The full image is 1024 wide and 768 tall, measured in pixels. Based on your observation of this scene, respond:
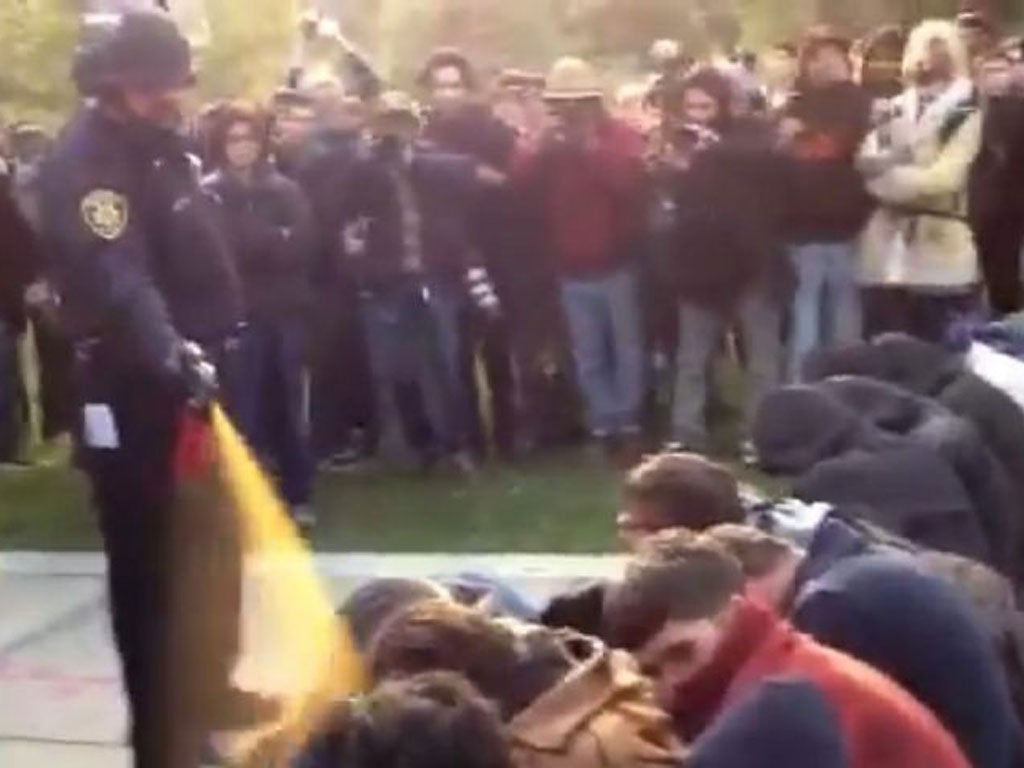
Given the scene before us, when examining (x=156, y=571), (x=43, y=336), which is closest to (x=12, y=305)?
(x=43, y=336)

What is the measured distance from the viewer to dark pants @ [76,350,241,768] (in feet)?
16.4

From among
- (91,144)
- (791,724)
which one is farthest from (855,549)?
(91,144)

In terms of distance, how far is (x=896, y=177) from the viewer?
908 centimetres

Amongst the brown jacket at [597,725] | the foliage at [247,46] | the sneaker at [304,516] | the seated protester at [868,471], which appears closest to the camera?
the brown jacket at [597,725]

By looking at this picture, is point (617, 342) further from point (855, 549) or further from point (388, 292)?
point (855, 549)

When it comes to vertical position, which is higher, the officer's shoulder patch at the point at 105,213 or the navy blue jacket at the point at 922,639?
the officer's shoulder patch at the point at 105,213

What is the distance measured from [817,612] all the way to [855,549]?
14.4 inches

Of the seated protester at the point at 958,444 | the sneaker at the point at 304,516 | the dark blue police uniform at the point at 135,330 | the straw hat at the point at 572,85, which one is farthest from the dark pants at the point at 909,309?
the dark blue police uniform at the point at 135,330

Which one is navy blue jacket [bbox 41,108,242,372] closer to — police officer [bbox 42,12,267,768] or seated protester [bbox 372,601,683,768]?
police officer [bbox 42,12,267,768]

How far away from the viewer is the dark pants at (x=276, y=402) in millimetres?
8727

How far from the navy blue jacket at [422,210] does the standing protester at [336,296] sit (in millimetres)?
65

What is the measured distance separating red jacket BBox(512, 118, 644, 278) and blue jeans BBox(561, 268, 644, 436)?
0.12 m

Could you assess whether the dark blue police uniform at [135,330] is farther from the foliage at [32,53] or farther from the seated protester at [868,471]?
the foliage at [32,53]

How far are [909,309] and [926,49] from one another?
3.33ft
